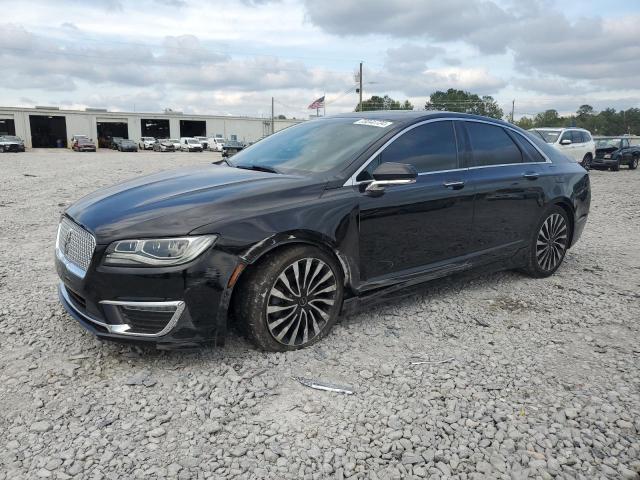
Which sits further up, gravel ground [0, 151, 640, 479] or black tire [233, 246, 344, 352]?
black tire [233, 246, 344, 352]

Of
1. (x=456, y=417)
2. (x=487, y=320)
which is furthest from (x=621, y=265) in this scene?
(x=456, y=417)

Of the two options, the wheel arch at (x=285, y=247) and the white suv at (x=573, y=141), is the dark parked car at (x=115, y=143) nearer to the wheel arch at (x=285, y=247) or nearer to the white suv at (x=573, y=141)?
the white suv at (x=573, y=141)

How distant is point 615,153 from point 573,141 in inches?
147

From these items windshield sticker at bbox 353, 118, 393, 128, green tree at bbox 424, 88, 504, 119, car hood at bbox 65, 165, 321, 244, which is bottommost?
car hood at bbox 65, 165, 321, 244

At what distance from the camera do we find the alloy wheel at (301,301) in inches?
125

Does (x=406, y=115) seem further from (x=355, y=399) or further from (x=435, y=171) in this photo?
(x=355, y=399)

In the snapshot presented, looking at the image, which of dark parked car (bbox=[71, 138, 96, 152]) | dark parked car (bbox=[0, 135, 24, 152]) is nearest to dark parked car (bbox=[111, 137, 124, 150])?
dark parked car (bbox=[71, 138, 96, 152])

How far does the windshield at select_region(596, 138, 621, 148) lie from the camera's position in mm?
21641

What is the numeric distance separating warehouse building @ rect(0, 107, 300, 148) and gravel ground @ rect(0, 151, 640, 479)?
190 feet

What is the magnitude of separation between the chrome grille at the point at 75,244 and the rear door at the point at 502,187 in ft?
9.73

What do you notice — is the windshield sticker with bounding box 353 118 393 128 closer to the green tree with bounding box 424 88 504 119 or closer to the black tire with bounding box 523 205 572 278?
the black tire with bounding box 523 205 572 278

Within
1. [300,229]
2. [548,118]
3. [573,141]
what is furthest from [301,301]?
[548,118]

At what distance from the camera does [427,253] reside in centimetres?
395

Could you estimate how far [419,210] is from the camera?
3826mm
